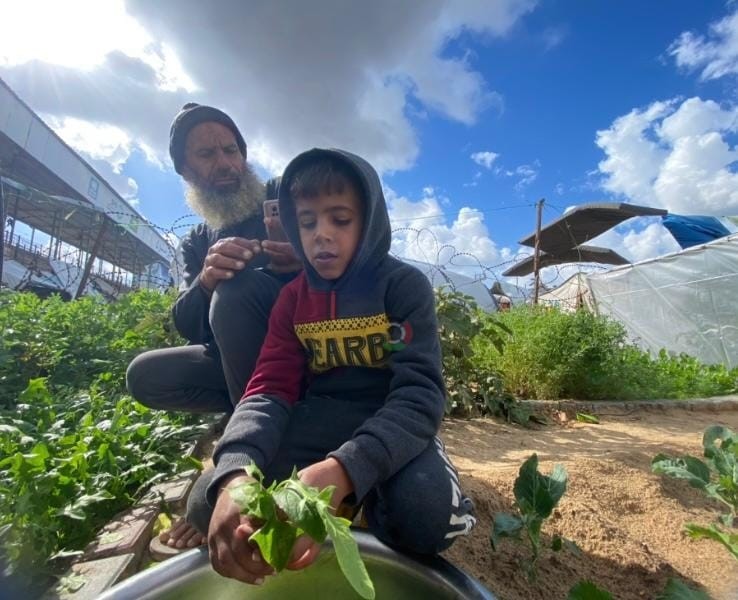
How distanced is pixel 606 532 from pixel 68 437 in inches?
70.6

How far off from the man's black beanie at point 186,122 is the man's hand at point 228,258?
85 centimetres

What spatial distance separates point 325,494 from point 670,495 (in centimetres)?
173

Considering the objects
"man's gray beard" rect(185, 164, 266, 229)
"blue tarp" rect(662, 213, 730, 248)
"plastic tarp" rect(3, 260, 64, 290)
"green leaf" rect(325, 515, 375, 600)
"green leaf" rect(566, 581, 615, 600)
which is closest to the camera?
"green leaf" rect(325, 515, 375, 600)

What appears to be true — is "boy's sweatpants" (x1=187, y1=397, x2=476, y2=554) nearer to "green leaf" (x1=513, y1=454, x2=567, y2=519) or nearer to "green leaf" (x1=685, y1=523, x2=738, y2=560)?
"green leaf" (x1=513, y1=454, x2=567, y2=519)

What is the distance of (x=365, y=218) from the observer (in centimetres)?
125

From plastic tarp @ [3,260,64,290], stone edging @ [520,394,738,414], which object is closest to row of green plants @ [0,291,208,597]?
stone edging @ [520,394,738,414]

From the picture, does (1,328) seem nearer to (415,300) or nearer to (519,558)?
(415,300)

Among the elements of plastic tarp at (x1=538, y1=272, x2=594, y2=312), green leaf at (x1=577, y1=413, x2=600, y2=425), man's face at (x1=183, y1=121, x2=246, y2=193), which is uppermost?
plastic tarp at (x1=538, y1=272, x2=594, y2=312)

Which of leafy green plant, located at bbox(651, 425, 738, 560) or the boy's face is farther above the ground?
the boy's face

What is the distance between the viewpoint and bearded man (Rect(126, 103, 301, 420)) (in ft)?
4.87

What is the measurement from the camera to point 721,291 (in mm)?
6750

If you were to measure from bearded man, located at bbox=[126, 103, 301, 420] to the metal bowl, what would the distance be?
0.82m

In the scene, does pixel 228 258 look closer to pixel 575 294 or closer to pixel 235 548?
pixel 235 548

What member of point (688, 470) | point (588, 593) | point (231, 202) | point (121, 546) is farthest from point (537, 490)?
point (231, 202)
